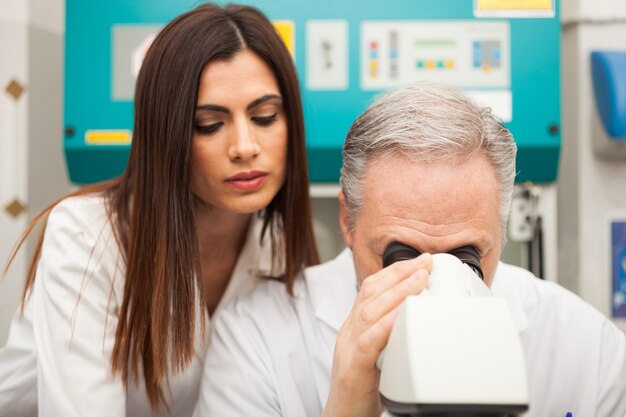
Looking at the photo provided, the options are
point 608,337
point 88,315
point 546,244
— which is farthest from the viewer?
point 546,244

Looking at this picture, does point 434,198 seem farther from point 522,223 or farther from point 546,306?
point 522,223

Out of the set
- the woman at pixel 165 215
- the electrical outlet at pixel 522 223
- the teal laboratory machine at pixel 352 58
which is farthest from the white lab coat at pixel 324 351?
the teal laboratory machine at pixel 352 58

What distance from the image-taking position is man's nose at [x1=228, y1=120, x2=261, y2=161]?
1370 millimetres

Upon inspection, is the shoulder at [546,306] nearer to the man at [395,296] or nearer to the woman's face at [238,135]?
the man at [395,296]

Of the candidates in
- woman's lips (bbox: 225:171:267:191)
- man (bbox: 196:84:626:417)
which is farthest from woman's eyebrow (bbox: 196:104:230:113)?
man (bbox: 196:84:626:417)

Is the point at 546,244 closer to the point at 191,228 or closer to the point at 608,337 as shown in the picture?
the point at 608,337

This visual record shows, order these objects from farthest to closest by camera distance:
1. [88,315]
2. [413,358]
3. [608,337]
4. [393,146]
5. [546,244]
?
[546,244]
[608,337]
[88,315]
[393,146]
[413,358]

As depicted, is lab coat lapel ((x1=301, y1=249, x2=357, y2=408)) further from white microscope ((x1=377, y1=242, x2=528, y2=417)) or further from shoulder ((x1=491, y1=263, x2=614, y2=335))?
white microscope ((x1=377, y1=242, x2=528, y2=417))

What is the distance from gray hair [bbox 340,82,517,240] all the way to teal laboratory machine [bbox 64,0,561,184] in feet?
2.30

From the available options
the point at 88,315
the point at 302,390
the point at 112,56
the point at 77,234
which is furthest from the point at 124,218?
the point at 112,56

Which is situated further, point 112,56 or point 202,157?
point 112,56

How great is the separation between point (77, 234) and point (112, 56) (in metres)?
0.78

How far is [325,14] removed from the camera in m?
2.02

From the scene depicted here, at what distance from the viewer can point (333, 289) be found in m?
1.53
